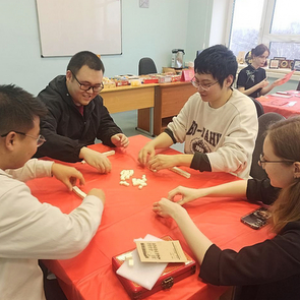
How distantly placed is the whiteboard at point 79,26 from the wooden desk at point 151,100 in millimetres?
1615

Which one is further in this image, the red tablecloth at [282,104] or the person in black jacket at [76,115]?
→ the red tablecloth at [282,104]

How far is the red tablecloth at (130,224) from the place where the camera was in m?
0.83

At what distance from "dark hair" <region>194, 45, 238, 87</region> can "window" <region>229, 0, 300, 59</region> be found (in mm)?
4565

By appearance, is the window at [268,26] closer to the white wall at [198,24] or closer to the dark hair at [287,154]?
the white wall at [198,24]

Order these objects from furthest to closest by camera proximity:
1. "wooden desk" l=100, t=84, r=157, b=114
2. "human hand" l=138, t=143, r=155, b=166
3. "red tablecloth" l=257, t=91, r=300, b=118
→ "wooden desk" l=100, t=84, r=157, b=114 → "red tablecloth" l=257, t=91, r=300, b=118 → "human hand" l=138, t=143, r=155, b=166

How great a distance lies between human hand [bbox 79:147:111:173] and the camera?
4.91ft

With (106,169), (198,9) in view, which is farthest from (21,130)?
(198,9)

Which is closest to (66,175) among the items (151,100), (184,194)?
(184,194)

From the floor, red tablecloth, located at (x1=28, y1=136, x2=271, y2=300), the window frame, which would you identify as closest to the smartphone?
red tablecloth, located at (x1=28, y1=136, x2=271, y2=300)

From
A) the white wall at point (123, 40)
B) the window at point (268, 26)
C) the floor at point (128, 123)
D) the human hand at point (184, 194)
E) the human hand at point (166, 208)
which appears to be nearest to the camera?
the human hand at point (166, 208)

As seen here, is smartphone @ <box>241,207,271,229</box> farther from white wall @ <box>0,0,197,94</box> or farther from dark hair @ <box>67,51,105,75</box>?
white wall @ <box>0,0,197,94</box>

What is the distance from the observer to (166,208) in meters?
1.11

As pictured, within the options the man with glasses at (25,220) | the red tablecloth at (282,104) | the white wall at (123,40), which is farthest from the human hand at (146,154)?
the white wall at (123,40)

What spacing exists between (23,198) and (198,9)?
6.42 meters
